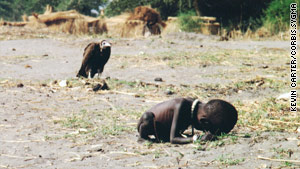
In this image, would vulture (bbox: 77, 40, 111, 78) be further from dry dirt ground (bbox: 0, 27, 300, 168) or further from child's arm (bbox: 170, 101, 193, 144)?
child's arm (bbox: 170, 101, 193, 144)

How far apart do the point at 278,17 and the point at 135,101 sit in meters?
14.8

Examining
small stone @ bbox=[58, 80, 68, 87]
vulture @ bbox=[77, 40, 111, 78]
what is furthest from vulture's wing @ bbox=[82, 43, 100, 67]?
small stone @ bbox=[58, 80, 68, 87]

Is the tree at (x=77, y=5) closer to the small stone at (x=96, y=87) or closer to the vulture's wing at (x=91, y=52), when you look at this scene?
the vulture's wing at (x=91, y=52)

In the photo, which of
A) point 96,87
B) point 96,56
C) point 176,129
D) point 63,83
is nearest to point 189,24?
point 96,56

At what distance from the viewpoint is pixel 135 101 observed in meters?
7.24

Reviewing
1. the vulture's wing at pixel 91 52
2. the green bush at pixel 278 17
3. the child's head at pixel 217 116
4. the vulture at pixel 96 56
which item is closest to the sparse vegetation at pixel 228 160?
the child's head at pixel 217 116

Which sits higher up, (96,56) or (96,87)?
(96,56)

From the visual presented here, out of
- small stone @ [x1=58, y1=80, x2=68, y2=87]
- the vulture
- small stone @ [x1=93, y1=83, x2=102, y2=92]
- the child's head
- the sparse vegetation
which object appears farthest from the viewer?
the vulture

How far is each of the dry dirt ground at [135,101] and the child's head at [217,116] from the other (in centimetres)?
15

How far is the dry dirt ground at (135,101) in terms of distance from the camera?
4.25m

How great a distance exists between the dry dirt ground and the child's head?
0.15 meters

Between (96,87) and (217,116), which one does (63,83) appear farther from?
(217,116)

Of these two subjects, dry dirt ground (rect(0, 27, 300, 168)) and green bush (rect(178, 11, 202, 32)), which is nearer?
dry dirt ground (rect(0, 27, 300, 168))

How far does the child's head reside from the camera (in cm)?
449
